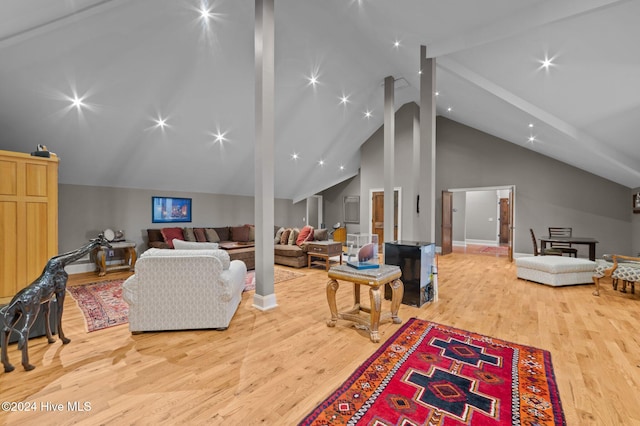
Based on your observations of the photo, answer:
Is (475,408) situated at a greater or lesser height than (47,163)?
lesser

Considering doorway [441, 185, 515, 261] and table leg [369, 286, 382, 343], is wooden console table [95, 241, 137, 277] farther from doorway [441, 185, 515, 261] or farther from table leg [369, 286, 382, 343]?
doorway [441, 185, 515, 261]

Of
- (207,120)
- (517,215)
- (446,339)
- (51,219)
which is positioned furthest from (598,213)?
(51,219)

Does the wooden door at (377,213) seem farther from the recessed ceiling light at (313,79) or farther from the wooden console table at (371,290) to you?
the wooden console table at (371,290)

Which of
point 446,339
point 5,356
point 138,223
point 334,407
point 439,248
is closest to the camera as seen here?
point 334,407

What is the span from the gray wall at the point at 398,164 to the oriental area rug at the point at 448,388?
577 cm

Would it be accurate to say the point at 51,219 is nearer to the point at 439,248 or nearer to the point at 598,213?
the point at 439,248

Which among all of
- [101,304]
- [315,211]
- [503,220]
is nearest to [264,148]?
[101,304]

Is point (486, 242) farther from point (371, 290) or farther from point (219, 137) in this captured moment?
point (219, 137)

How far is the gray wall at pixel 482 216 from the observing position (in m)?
10.8

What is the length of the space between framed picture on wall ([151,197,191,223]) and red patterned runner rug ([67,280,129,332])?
221 centimetres

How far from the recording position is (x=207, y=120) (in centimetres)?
551

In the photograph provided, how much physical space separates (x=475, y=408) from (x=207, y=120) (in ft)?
19.2

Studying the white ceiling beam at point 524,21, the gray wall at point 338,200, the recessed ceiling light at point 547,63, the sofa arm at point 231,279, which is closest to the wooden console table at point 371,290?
the sofa arm at point 231,279

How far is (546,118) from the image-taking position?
187 inches
